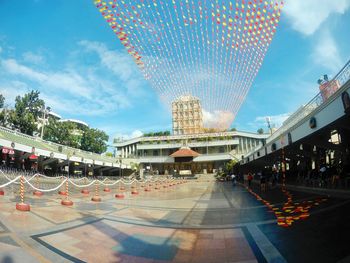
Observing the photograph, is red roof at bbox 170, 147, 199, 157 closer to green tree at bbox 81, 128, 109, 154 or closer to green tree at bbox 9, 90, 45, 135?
green tree at bbox 81, 128, 109, 154

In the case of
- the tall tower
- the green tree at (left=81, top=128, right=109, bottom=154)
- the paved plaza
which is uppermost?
the tall tower

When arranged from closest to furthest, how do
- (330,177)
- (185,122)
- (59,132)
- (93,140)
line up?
1. (330,177)
2. (59,132)
3. (93,140)
4. (185,122)

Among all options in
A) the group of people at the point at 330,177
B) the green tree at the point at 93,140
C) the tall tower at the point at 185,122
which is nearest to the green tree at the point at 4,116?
the green tree at the point at 93,140

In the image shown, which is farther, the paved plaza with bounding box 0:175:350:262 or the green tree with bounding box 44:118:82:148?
the green tree with bounding box 44:118:82:148

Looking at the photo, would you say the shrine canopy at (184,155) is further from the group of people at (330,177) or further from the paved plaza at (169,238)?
the paved plaza at (169,238)

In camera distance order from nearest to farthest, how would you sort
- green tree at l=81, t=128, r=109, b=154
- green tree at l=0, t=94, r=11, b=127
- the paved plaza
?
the paved plaza, green tree at l=0, t=94, r=11, b=127, green tree at l=81, t=128, r=109, b=154

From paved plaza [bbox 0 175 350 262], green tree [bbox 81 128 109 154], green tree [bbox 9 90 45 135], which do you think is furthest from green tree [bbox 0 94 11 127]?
paved plaza [bbox 0 175 350 262]

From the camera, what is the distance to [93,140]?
219ft

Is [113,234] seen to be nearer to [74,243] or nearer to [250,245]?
[74,243]

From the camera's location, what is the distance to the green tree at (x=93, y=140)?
2596 inches

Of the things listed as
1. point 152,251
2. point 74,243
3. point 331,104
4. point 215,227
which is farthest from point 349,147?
point 74,243

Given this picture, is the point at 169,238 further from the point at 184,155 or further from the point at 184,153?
the point at 184,153

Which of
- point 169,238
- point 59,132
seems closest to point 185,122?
point 59,132

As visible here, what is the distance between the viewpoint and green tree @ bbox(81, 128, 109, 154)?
65.9 metres
